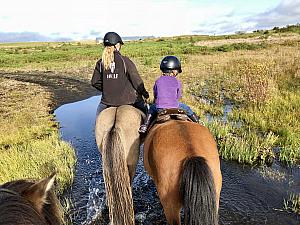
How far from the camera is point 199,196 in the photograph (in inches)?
119

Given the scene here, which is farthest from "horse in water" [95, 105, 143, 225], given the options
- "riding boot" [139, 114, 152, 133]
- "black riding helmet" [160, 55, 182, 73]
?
"black riding helmet" [160, 55, 182, 73]

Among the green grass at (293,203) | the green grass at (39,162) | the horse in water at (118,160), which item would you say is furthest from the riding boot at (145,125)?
the green grass at (293,203)

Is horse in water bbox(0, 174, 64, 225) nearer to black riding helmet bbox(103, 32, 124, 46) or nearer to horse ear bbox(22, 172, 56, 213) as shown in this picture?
horse ear bbox(22, 172, 56, 213)

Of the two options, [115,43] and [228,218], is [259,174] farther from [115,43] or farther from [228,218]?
[115,43]

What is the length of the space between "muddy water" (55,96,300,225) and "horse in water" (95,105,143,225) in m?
0.97

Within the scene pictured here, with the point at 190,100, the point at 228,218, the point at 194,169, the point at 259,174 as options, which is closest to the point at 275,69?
the point at 190,100

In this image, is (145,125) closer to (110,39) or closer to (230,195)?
(110,39)

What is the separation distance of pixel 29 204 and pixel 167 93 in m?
3.54

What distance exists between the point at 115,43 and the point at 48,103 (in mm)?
10057

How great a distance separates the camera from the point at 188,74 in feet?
64.5

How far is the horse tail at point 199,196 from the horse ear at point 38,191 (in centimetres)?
186

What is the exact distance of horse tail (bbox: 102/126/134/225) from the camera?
14.5 ft

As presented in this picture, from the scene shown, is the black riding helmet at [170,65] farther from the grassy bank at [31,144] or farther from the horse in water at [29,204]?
the horse in water at [29,204]

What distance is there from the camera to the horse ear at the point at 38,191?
4.70 feet
